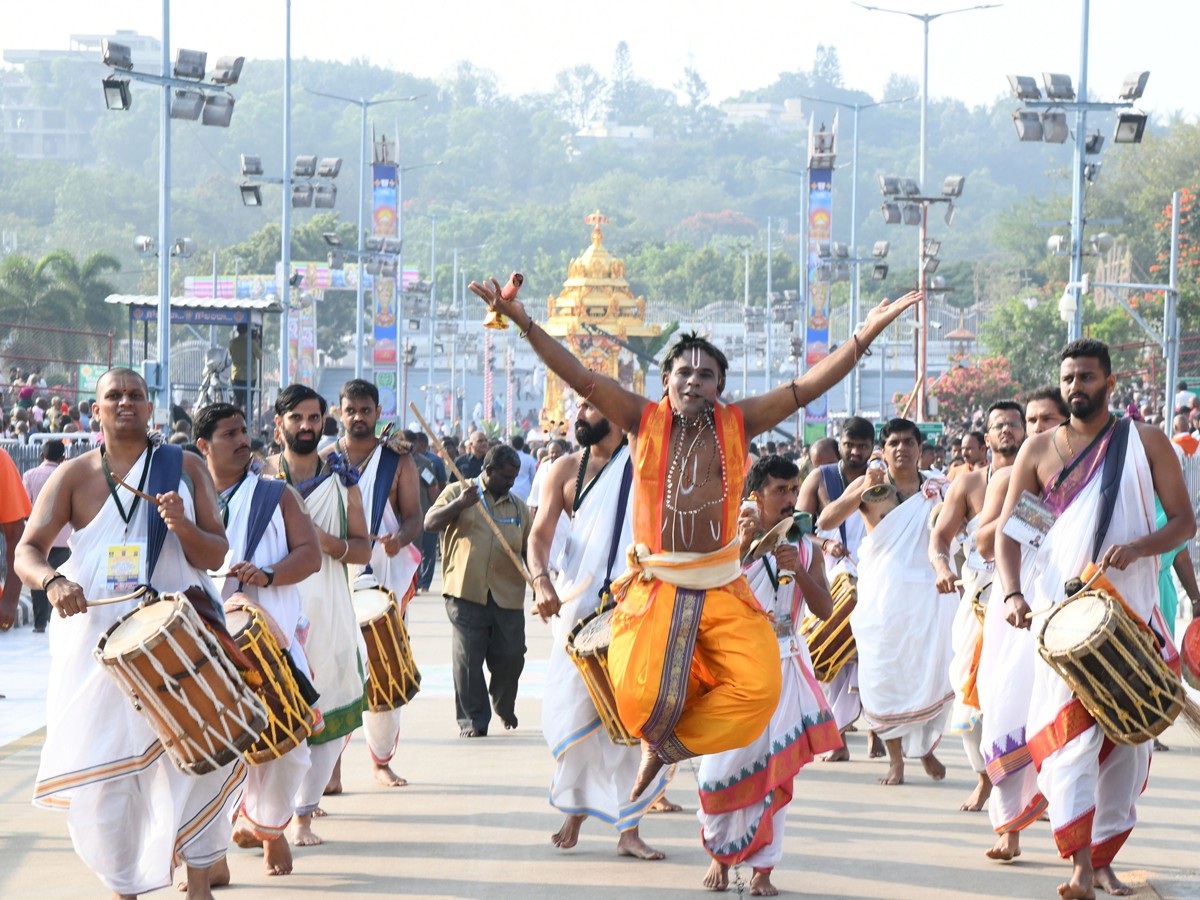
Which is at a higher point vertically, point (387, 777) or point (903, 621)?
point (903, 621)

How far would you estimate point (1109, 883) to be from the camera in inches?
280

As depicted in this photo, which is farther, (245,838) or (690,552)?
(245,838)

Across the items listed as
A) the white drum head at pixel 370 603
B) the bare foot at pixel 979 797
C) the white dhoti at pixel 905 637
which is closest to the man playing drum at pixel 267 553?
the white drum head at pixel 370 603

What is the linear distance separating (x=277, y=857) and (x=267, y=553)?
46.6 inches

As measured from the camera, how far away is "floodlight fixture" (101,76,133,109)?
2186 cm

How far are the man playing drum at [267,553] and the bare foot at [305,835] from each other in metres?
0.49

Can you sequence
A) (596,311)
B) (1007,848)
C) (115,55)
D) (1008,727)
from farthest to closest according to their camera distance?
(596,311) → (115,55) → (1007,848) → (1008,727)

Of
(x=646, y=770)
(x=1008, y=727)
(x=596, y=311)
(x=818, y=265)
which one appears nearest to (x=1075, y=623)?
(x=1008, y=727)

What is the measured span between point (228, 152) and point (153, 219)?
46153mm

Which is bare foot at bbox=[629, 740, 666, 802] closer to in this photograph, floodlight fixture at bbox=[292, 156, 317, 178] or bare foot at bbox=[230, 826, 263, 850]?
bare foot at bbox=[230, 826, 263, 850]

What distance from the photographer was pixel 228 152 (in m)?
189

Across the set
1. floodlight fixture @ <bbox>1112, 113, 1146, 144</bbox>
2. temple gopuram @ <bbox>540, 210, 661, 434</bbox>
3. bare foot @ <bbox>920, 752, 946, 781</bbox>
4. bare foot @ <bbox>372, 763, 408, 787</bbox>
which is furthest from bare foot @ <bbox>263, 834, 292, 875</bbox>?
temple gopuram @ <bbox>540, 210, 661, 434</bbox>

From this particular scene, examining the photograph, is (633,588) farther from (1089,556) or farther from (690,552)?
(1089,556)

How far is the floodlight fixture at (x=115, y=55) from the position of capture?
72.2 ft
